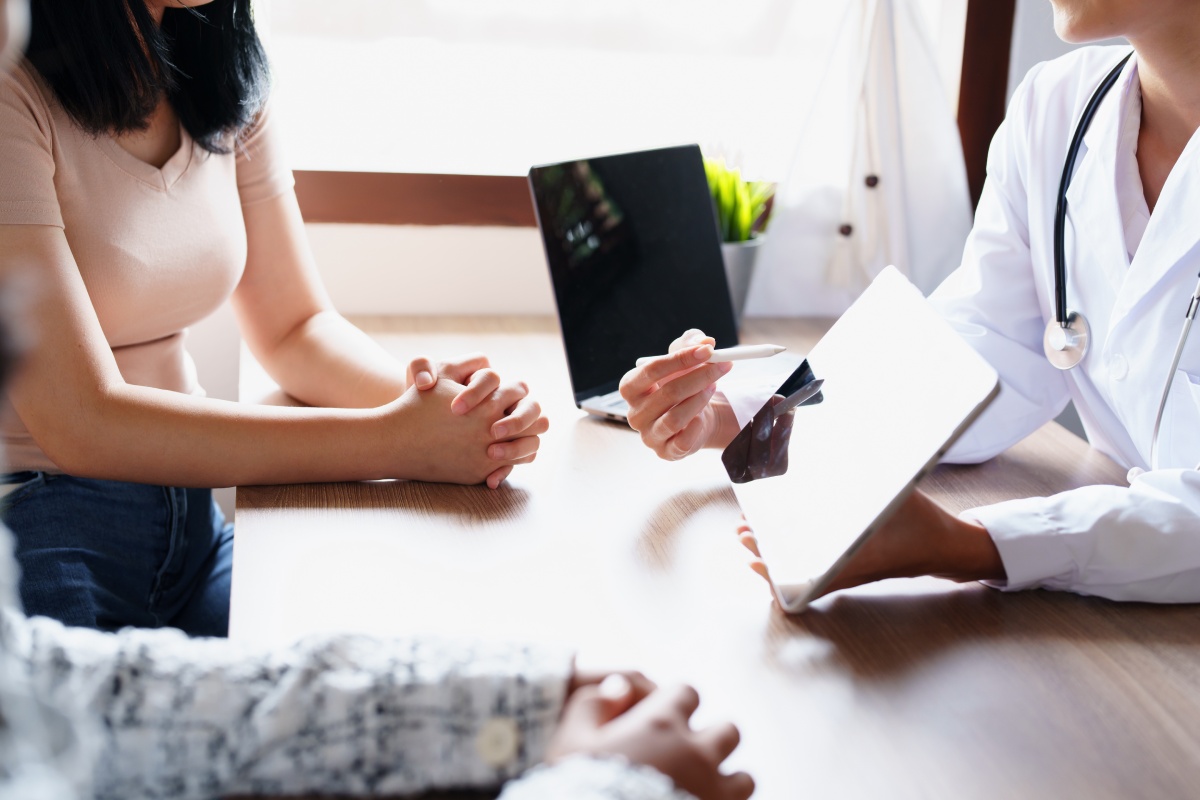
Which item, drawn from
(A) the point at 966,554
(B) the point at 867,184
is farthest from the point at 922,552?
(B) the point at 867,184

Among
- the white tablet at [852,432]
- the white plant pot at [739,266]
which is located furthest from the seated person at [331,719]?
the white plant pot at [739,266]

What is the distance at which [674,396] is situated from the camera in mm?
977

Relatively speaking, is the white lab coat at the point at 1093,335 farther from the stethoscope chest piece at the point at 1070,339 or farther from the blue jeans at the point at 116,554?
the blue jeans at the point at 116,554

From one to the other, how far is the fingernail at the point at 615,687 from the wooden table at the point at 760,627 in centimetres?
6

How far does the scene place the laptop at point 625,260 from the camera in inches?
47.1

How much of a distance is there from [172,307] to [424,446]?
1.23 feet

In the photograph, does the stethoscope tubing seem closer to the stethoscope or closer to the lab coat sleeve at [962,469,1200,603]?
the stethoscope

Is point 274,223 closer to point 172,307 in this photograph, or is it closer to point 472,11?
point 172,307

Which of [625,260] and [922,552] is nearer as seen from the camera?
[922,552]

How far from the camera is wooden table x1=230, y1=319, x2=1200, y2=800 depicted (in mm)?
599

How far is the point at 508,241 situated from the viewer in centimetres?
170

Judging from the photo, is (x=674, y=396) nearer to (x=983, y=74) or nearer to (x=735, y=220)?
(x=735, y=220)

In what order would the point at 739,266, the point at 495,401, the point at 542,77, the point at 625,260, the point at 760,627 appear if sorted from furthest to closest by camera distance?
the point at 542,77
the point at 739,266
the point at 625,260
the point at 495,401
the point at 760,627

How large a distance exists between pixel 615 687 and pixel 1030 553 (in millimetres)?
379
